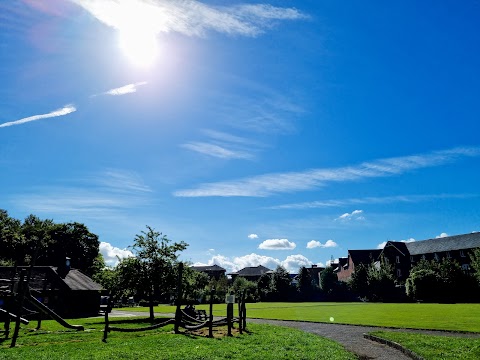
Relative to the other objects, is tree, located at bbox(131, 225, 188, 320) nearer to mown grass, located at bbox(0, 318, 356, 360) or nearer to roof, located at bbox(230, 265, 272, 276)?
mown grass, located at bbox(0, 318, 356, 360)

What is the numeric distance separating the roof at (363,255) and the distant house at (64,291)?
229 feet

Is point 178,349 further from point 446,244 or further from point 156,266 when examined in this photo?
point 446,244

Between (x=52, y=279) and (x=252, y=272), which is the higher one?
(x=252, y=272)

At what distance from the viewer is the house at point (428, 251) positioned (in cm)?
8300

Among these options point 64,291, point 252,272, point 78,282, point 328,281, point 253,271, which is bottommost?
point 64,291

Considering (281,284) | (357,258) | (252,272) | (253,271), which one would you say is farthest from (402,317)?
(253,271)

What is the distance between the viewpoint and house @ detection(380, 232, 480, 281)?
3268 inches

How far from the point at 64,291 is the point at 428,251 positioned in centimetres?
8263

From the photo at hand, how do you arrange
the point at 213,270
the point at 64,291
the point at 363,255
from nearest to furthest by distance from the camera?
the point at 64,291
the point at 363,255
the point at 213,270

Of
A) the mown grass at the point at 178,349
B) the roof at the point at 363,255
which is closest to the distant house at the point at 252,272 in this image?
the roof at the point at 363,255

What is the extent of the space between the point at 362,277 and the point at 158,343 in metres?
67.6

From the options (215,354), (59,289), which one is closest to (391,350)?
(215,354)

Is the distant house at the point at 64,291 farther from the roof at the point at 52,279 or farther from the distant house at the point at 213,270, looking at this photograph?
the distant house at the point at 213,270

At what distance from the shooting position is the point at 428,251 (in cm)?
9019
